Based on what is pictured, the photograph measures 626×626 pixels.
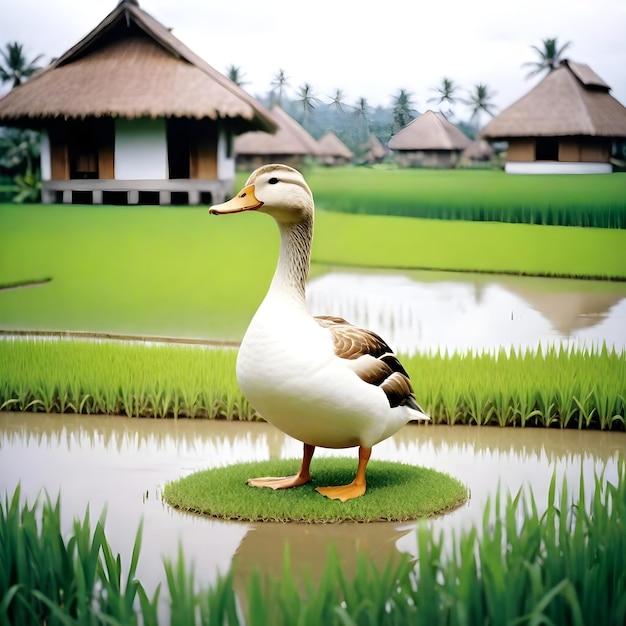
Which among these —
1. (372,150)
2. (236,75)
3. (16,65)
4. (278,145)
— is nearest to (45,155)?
(16,65)

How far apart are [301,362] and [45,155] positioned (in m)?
1.92

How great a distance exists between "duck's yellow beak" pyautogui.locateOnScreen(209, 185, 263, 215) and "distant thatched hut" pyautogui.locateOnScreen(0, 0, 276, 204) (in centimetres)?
107

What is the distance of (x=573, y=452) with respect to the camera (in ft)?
11.9

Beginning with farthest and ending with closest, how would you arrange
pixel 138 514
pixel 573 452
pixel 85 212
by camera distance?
pixel 85 212 → pixel 573 452 → pixel 138 514

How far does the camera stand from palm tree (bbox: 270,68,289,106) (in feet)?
13.0

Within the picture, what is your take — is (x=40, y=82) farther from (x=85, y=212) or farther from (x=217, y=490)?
(x=217, y=490)

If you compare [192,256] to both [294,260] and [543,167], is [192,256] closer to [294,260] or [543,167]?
[294,260]

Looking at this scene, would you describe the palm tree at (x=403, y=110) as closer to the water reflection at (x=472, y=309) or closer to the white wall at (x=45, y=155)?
the water reflection at (x=472, y=309)

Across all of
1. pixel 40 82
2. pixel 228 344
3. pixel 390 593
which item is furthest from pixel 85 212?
pixel 390 593

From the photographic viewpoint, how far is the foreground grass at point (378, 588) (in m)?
2.00

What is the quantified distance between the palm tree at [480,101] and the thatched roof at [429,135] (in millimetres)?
103

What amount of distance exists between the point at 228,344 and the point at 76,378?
0.66 meters

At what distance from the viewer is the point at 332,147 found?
402 cm

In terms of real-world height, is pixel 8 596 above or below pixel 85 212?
below
